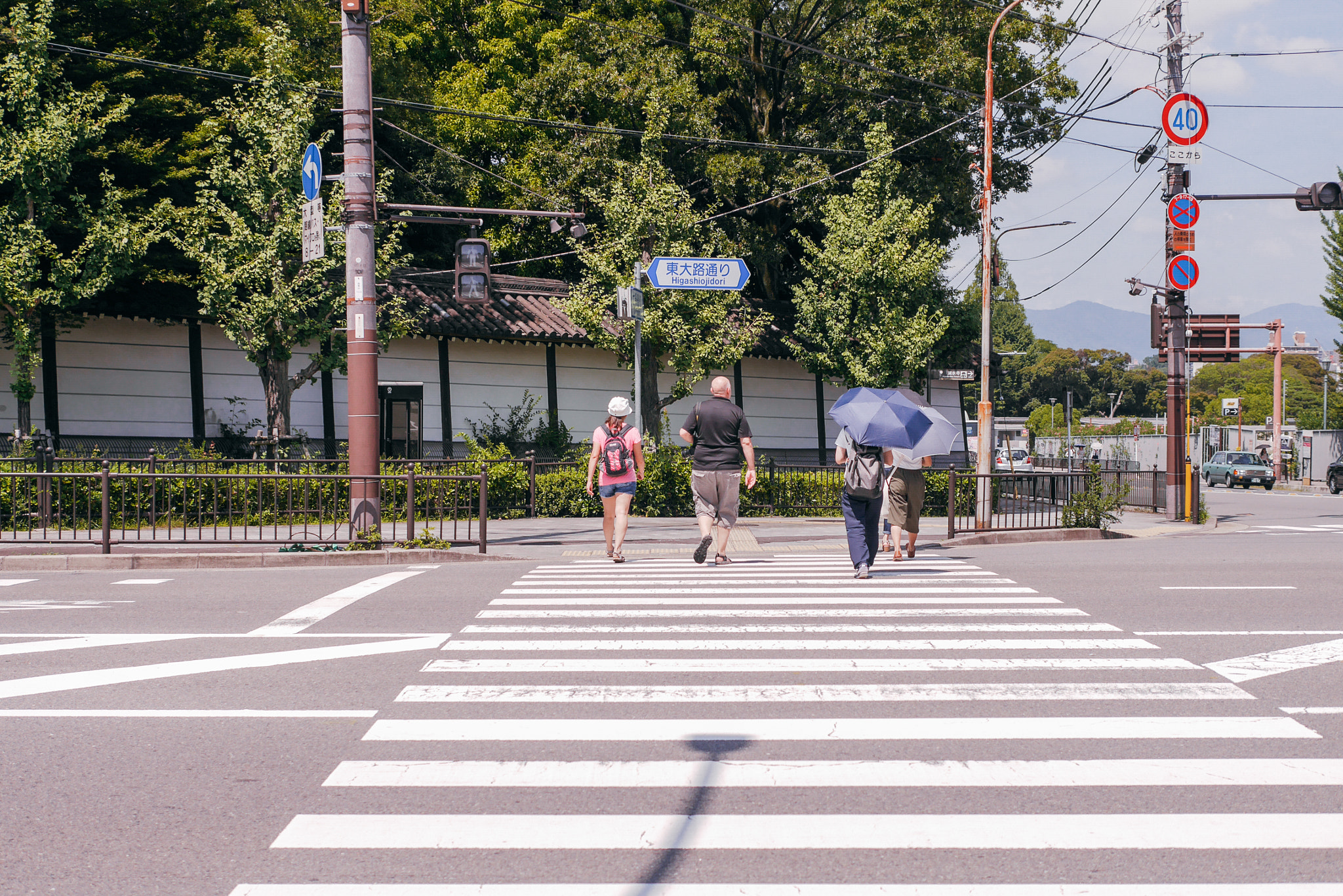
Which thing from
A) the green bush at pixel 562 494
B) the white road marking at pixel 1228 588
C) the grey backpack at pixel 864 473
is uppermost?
the grey backpack at pixel 864 473

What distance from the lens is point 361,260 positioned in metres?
14.0

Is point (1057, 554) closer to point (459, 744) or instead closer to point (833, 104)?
point (459, 744)

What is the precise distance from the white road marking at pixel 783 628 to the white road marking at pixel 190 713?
224 cm

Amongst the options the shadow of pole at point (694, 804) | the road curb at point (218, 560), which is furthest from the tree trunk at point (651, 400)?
the shadow of pole at point (694, 804)

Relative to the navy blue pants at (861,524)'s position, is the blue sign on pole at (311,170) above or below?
above

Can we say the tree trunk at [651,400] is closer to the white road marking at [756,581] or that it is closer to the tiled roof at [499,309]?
the tiled roof at [499,309]

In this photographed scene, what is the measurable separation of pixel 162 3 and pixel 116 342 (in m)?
7.53

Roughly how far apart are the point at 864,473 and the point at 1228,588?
3805 millimetres

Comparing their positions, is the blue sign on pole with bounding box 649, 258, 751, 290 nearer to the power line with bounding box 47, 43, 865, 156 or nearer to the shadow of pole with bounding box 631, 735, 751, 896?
the power line with bounding box 47, 43, 865, 156

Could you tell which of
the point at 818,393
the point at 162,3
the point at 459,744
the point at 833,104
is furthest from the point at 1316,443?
the point at 459,744

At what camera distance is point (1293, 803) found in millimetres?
4273

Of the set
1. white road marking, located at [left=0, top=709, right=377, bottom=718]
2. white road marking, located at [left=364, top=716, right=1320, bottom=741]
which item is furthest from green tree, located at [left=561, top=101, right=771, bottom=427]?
white road marking, located at [left=364, top=716, right=1320, bottom=741]

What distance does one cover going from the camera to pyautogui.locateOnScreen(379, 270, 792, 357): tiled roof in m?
25.3

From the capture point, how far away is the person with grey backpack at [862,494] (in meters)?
10.6
